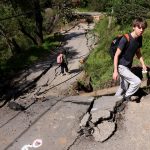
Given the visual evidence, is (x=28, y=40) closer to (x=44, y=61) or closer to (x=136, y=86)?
(x=44, y=61)

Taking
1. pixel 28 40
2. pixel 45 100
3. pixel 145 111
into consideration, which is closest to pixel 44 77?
pixel 45 100

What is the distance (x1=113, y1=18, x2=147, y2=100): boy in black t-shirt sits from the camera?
6957 mm

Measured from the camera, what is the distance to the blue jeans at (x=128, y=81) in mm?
7449

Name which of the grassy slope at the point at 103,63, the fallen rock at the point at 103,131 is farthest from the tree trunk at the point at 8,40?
the fallen rock at the point at 103,131

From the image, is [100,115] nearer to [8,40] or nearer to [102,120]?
[102,120]

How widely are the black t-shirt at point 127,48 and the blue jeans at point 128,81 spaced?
13 cm

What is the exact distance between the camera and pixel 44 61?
71.4 ft

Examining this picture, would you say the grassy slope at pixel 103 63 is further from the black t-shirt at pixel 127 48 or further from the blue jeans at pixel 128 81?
the black t-shirt at pixel 127 48

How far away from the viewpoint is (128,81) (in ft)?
24.9

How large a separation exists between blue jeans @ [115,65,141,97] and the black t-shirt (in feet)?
0.42

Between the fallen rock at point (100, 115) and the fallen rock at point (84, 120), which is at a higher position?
the fallen rock at point (100, 115)

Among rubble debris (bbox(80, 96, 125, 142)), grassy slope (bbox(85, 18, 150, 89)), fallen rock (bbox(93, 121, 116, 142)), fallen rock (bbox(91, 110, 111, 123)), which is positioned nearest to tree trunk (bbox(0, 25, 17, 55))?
grassy slope (bbox(85, 18, 150, 89))

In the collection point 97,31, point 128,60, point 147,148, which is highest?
point 128,60

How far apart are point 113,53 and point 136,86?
0.87 meters
